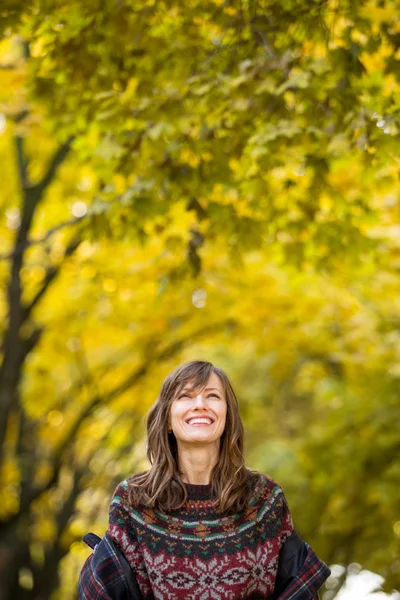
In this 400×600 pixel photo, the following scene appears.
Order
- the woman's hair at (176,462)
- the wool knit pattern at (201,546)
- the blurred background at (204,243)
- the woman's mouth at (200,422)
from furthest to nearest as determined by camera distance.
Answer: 1. the blurred background at (204,243)
2. the woman's mouth at (200,422)
3. the woman's hair at (176,462)
4. the wool knit pattern at (201,546)

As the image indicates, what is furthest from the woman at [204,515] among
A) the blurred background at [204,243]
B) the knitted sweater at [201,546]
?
the blurred background at [204,243]

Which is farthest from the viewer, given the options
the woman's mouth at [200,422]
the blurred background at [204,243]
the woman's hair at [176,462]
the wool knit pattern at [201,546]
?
the blurred background at [204,243]

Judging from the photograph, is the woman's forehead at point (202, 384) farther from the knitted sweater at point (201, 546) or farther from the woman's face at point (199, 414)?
→ the knitted sweater at point (201, 546)

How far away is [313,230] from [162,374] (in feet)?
20.8

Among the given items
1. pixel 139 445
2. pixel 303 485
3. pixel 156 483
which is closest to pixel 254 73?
pixel 156 483

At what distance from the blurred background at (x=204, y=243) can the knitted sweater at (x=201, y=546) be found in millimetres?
2374

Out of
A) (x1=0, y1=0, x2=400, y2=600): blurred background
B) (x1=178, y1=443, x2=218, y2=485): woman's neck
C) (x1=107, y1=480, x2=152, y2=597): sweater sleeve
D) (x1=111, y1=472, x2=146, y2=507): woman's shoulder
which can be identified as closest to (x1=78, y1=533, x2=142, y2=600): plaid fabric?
(x1=107, y1=480, x2=152, y2=597): sweater sleeve

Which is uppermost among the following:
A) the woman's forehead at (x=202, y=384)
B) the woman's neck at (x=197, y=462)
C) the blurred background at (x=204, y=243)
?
the woman's forehead at (x=202, y=384)

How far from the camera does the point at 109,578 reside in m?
2.70

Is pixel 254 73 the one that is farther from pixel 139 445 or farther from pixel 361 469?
pixel 139 445

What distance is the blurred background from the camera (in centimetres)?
488

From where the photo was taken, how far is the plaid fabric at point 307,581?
Answer: 2.69 meters

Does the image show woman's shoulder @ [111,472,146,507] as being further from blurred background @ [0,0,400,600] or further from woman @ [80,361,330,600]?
blurred background @ [0,0,400,600]

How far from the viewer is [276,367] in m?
12.9
